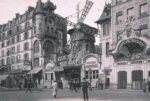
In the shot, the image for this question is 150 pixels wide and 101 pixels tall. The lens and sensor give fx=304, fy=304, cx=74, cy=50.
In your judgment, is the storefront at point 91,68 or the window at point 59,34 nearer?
the storefront at point 91,68

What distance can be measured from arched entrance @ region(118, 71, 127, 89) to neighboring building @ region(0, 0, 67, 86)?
17.5 m

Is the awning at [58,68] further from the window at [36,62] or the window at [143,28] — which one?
the window at [143,28]

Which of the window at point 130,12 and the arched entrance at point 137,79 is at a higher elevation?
the window at point 130,12

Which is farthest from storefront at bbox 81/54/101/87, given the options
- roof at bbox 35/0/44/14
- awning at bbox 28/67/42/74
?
roof at bbox 35/0/44/14

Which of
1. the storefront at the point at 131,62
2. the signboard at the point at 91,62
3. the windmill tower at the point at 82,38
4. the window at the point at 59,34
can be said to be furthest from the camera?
the window at the point at 59,34

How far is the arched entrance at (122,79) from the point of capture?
41.2 metres

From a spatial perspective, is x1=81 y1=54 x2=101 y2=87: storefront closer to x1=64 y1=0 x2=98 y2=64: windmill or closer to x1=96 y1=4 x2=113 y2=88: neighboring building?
x1=96 y1=4 x2=113 y2=88: neighboring building

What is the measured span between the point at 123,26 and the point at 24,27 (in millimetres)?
30779

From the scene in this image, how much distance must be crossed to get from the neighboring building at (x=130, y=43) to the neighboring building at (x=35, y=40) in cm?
1587

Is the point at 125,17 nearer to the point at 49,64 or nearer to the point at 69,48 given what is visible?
the point at 69,48

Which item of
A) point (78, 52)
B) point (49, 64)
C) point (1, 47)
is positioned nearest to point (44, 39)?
point (49, 64)

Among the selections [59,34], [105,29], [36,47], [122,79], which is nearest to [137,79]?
[122,79]

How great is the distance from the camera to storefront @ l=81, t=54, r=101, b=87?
154ft

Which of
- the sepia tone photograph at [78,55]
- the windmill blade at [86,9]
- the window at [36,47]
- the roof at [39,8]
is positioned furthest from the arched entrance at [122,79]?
the roof at [39,8]
